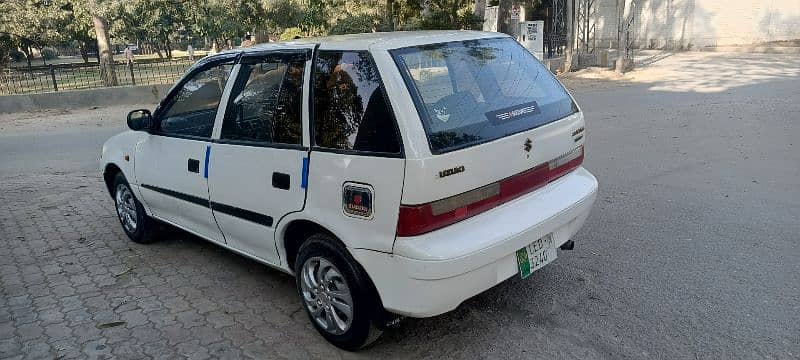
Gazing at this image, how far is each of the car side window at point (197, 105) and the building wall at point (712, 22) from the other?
20823 mm

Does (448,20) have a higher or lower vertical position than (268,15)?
lower

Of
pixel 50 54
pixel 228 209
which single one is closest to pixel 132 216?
pixel 228 209

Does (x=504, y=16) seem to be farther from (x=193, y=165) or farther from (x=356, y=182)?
(x=356, y=182)

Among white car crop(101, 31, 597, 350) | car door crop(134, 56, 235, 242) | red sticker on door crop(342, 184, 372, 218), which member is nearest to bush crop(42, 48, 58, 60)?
car door crop(134, 56, 235, 242)

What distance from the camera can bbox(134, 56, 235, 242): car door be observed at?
13.1 feet

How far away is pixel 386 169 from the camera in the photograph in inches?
110

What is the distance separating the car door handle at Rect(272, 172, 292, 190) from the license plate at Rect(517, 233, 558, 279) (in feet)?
4.34

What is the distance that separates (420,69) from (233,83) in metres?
1.39

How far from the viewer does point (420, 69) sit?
313cm

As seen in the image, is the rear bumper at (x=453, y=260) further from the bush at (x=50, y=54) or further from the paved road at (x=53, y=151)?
the bush at (x=50, y=54)

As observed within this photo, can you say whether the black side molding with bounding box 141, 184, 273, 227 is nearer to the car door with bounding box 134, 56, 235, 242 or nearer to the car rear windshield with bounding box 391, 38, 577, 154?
the car door with bounding box 134, 56, 235, 242

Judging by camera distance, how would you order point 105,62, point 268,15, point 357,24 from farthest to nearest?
1. point 268,15
2. point 357,24
3. point 105,62

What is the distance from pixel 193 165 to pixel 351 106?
1.53 meters

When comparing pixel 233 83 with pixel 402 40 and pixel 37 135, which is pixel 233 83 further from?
pixel 37 135
